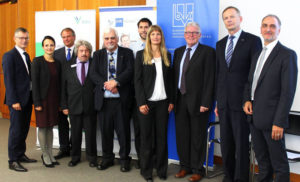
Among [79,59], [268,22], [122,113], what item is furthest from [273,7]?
[79,59]

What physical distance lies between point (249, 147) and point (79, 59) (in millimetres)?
2249

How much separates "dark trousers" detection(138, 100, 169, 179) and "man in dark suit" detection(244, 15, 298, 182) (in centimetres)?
94

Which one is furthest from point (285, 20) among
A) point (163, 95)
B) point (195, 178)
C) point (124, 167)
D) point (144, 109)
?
point (124, 167)

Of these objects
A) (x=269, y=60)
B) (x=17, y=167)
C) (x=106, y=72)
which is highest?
(x=269, y=60)

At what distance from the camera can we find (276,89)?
2316 mm

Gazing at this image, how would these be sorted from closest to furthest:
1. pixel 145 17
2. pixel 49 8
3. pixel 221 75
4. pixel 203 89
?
pixel 221 75 < pixel 203 89 < pixel 145 17 < pixel 49 8

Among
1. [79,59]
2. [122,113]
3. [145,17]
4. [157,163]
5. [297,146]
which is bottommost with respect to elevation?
[157,163]

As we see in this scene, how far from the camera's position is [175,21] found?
352cm

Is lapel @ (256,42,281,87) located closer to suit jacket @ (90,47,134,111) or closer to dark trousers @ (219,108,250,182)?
dark trousers @ (219,108,250,182)

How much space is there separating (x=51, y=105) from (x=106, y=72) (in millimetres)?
829

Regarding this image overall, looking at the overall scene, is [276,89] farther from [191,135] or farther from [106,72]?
[106,72]

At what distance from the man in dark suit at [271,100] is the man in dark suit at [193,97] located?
1.91ft

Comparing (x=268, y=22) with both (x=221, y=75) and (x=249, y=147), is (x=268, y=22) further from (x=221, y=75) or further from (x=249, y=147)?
(x=249, y=147)

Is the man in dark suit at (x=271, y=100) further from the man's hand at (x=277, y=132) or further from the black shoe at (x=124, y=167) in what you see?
the black shoe at (x=124, y=167)
